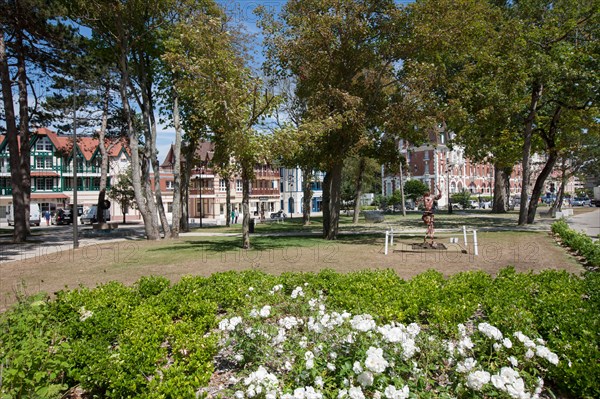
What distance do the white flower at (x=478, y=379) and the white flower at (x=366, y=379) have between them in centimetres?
77

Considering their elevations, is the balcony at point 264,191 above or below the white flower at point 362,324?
above

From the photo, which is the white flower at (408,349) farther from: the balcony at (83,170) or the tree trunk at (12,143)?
the balcony at (83,170)

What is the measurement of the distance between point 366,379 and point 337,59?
58.1 feet

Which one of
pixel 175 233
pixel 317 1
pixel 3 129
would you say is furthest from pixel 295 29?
pixel 3 129

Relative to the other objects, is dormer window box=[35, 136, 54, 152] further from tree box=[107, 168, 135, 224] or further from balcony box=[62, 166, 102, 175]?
tree box=[107, 168, 135, 224]

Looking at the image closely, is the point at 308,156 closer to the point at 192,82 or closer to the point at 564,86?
the point at 192,82

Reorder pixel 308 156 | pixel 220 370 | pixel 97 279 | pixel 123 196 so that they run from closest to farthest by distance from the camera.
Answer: pixel 220 370 → pixel 97 279 → pixel 308 156 → pixel 123 196

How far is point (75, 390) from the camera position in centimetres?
440

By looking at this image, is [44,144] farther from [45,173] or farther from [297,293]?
[297,293]

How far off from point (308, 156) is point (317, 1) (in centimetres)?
697

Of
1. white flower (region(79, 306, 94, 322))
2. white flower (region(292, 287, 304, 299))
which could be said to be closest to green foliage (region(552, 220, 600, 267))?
white flower (region(292, 287, 304, 299))

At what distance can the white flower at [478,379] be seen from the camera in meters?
3.27

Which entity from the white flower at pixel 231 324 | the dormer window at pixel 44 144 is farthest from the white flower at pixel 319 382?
the dormer window at pixel 44 144

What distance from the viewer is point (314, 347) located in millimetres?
4254
